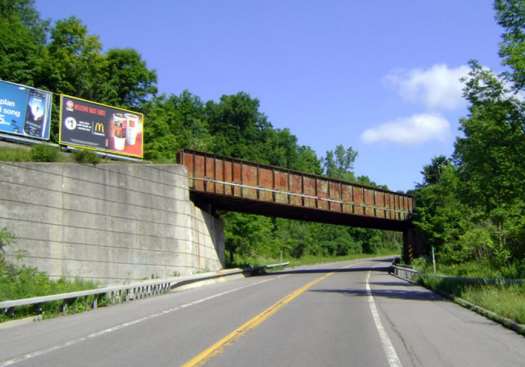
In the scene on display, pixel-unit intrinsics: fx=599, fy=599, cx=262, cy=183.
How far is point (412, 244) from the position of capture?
60.5 m

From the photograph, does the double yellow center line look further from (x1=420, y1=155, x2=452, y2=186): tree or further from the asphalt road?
(x1=420, y1=155, x2=452, y2=186): tree

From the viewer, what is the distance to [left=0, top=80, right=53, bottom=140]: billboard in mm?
31859

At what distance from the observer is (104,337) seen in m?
12.3

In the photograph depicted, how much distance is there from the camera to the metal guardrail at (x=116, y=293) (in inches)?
643

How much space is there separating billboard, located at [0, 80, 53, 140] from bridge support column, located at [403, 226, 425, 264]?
1504 inches

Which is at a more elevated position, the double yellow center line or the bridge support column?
the bridge support column

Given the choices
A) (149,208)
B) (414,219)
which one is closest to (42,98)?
(149,208)

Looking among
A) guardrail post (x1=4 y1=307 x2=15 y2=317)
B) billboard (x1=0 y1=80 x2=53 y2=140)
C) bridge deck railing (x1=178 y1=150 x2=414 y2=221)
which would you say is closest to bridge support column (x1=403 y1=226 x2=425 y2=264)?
bridge deck railing (x1=178 y1=150 x2=414 y2=221)

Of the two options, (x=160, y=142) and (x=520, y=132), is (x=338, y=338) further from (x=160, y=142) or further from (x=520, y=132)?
(x=160, y=142)

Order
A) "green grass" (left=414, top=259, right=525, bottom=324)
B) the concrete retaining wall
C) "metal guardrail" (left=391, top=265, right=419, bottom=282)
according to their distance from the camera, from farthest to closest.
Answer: "metal guardrail" (left=391, top=265, right=419, bottom=282) → the concrete retaining wall → "green grass" (left=414, top=259, right=525, bottom=324)

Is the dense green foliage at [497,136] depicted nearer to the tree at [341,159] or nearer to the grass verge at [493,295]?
the grass verge at [493,295]

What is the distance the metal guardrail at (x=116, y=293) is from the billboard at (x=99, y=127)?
10.5 meters

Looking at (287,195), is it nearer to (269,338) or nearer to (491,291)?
(491,291)

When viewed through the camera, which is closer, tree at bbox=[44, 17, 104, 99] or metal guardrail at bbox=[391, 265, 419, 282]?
metal guardrail at bbox=[391, 265, 419, 282]
